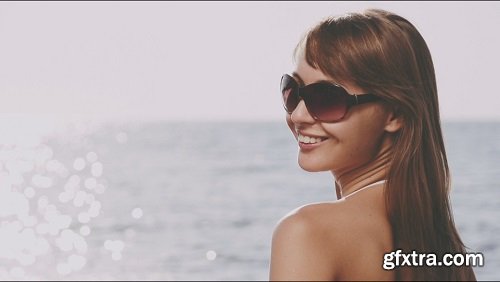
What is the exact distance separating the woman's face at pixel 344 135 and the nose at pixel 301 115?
0.6 inches

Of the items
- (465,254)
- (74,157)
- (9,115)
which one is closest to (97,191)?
(74,157)

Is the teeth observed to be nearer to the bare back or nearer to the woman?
the woman

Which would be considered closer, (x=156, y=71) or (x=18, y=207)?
(x=18, y=207)

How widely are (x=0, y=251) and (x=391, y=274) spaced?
539 inches

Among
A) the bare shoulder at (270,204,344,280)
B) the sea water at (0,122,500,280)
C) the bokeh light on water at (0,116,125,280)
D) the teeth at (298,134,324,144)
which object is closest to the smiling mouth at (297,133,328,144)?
the teeth at (298,134,324,144)

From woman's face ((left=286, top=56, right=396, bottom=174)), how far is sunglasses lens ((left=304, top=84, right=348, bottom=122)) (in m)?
0.02

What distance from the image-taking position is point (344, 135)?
210cm

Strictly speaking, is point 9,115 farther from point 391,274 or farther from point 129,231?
point 391,274

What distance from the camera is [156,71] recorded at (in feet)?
209

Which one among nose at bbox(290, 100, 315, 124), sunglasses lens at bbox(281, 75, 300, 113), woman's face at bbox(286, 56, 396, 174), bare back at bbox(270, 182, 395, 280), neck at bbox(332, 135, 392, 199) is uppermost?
sunglasses lens at bbox(281, 75, 300, 113)

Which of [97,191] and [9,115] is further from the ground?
[9,115]

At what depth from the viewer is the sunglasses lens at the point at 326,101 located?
2025 mm

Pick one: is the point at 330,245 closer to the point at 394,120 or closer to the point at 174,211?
the point at 394,120

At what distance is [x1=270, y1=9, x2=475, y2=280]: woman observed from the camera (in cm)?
190
